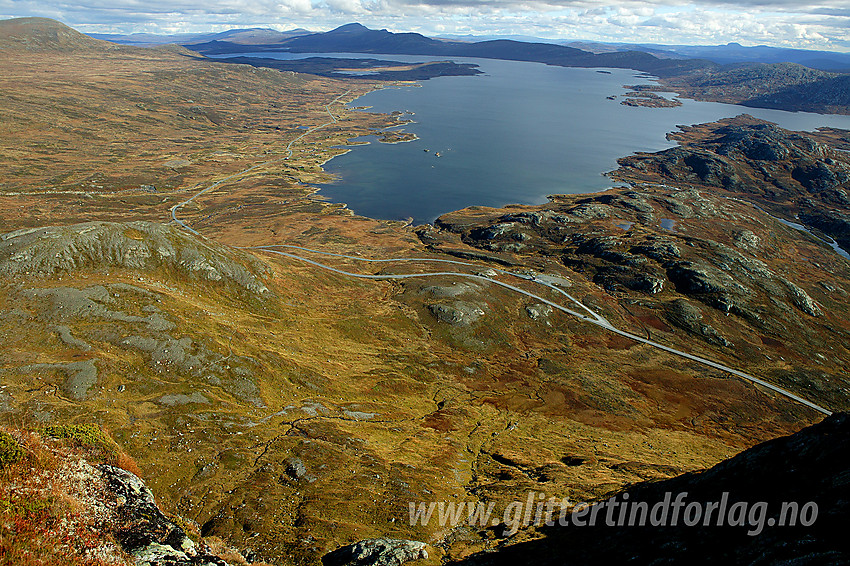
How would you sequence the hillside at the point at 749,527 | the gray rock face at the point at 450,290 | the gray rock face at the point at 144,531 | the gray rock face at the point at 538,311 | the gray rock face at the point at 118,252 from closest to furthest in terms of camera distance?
the gray rock face at the point at 144,531, the hillside at the point at 749,527, the gray rock face at the point at 118,252, the gray rock face at the point at 538,311, the gray rock face at the point at 450,290

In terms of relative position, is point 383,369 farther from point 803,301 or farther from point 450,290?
point 803,301

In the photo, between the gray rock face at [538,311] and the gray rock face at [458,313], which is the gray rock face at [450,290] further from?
the gray rock face at [538,311]

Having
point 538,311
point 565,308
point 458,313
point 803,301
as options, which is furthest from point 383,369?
point 803,301

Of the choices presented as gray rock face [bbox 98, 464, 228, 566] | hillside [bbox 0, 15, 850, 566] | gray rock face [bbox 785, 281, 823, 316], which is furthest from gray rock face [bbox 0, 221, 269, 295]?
gray rock face [bbox 785, 281, 823, 316]

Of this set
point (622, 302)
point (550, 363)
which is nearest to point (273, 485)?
point (550, 363)

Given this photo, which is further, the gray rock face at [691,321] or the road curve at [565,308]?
the gray rock face at [691,321]

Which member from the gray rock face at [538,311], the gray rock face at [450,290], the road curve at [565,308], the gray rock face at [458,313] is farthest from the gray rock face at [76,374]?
the gray rock face at [538,311]

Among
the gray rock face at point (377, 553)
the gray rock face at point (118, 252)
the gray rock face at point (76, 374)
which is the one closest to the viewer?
the gray rock face at point (377, 553)

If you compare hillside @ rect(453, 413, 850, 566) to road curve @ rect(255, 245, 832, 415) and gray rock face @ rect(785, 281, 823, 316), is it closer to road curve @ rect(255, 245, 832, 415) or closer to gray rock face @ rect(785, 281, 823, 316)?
road curve @ rect(255, 245, 832, 415)
